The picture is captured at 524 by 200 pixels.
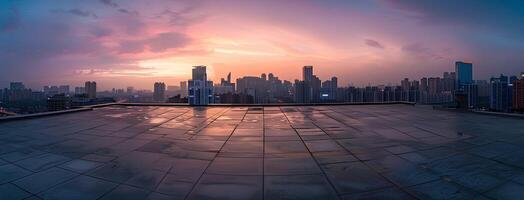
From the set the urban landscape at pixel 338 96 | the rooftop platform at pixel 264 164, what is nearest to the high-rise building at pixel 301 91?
the urban landscape at pixel 338 96

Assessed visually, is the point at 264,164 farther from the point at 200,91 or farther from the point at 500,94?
the point at 500,94

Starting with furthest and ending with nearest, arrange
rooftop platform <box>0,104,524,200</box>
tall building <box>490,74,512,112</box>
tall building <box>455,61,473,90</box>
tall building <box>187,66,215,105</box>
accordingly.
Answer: tall building <box>455,61,473,90</box> → tall building <box>490,74,512,112</box> → tall building <box>187,66,215,105</box> → rooftop platform <box>0,104,524,200</box>

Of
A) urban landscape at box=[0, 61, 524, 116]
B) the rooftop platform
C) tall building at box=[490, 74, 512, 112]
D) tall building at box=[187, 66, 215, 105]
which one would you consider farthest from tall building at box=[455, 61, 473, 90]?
the rooftop platform

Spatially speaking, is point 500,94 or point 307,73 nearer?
point 500,94

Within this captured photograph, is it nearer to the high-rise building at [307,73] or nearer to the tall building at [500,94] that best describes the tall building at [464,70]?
the tall building at [500,94]

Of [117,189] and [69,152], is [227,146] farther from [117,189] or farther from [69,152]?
[69,152]

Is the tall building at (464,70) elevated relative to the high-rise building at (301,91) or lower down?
elevated

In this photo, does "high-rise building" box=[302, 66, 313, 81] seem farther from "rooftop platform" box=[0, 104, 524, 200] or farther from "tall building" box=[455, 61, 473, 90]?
"rooftop platform" box=[0, 104, 524, 200]

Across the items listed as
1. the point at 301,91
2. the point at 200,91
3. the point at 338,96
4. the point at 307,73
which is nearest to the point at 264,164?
the point at 200,91

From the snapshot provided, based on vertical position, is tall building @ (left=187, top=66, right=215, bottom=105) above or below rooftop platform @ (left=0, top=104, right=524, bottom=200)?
above
